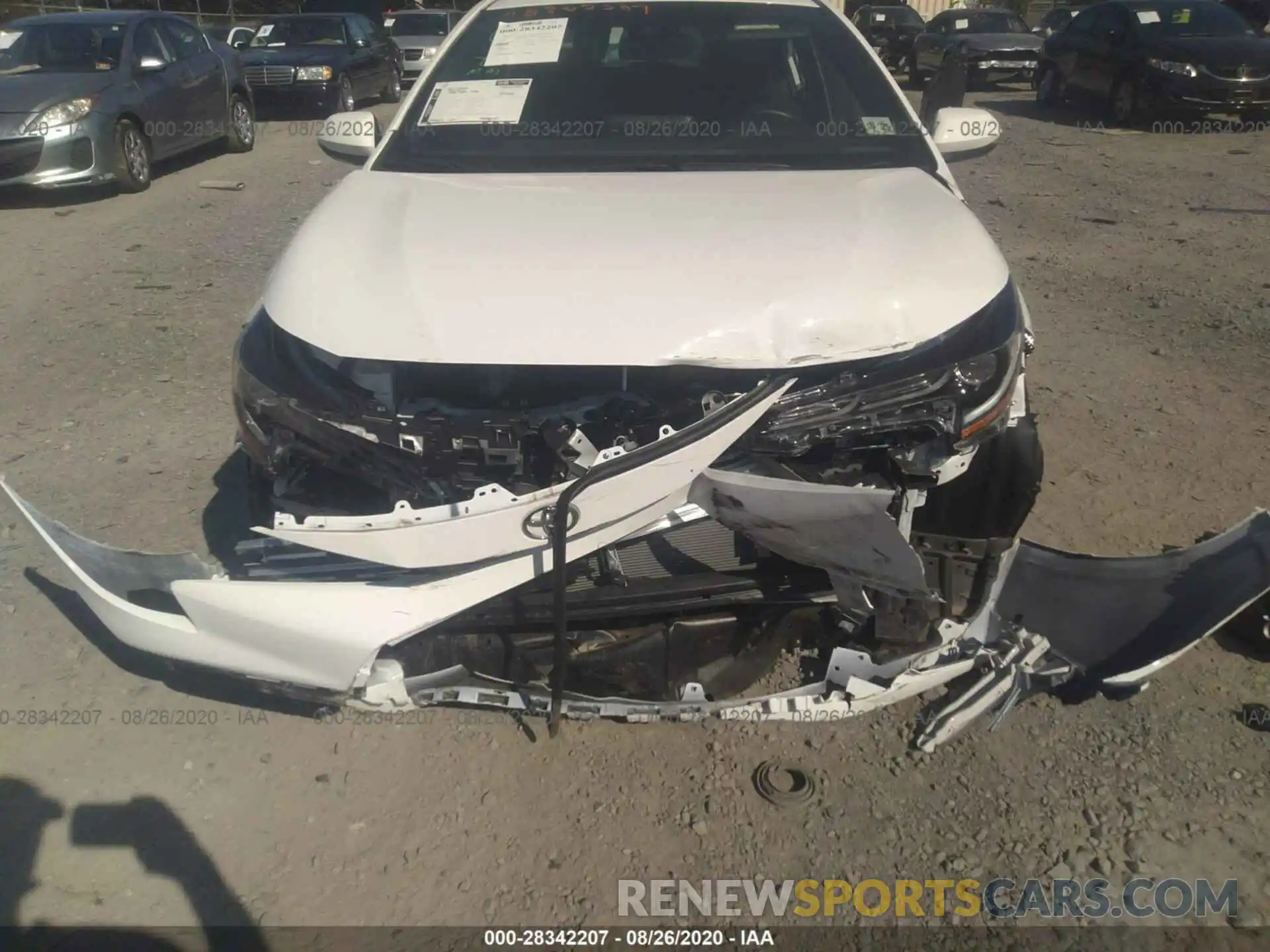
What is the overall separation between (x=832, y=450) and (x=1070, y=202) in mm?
7553

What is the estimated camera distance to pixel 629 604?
2.30 meters

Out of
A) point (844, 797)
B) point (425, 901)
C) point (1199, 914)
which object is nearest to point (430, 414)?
point (425, 901)

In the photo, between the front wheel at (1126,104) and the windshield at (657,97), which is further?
the front wheel at (1126,104)

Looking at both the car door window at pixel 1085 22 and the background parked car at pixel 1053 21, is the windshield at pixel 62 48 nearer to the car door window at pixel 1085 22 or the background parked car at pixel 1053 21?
the car door window at pixel 1085 22

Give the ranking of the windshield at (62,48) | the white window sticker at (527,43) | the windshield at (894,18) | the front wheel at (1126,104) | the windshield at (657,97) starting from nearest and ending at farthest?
the windshield at (657,97), the white window sticker at (527,43), the windshield at (62,48), the front wheel at (1126,104), the windshield at (894,18)

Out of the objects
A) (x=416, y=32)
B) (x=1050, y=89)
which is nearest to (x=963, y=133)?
(x=1050, y=89)

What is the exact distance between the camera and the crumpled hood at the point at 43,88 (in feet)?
26.6

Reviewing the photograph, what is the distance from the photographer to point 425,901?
87.8 inches

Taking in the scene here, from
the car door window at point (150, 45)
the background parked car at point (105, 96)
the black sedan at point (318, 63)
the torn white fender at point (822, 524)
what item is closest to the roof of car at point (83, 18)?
the background parked car at point (105, 96)

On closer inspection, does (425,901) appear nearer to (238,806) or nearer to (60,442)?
(238,806)

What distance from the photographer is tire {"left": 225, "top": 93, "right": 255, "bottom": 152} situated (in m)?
11.0

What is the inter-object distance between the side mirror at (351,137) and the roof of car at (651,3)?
0.71m

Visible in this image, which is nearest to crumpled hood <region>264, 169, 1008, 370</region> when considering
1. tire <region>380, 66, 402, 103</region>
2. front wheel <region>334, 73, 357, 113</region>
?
front wheel <region>334, 73, 357, 113</region>

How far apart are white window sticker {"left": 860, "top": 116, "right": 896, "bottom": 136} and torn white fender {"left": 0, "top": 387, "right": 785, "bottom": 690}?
5.32 feet
